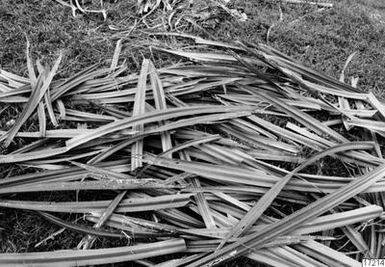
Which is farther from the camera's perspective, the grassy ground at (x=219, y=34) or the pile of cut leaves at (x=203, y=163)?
the grassy ground at (x=219, y=34)

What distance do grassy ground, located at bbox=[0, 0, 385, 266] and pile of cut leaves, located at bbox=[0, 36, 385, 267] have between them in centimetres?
43

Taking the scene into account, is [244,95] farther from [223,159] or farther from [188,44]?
[188,44]

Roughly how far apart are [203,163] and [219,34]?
1680 mm

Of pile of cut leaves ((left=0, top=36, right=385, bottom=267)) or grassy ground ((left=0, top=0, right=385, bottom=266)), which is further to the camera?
grassy ground ((left=0, top=0, right=385, bottom=266))

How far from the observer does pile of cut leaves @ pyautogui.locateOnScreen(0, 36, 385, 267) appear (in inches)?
71.1

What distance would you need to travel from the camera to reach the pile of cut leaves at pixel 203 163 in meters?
1.80

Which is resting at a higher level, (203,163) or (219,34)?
(219,34)

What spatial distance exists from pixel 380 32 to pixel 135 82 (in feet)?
8.38

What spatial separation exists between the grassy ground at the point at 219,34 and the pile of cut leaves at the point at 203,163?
43 cm

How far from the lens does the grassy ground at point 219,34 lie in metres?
2.94

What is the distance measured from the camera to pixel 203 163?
2.00 meters

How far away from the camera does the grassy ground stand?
294 centimetres

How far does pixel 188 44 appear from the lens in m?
3.08

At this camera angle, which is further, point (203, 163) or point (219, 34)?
point (219, 34)
